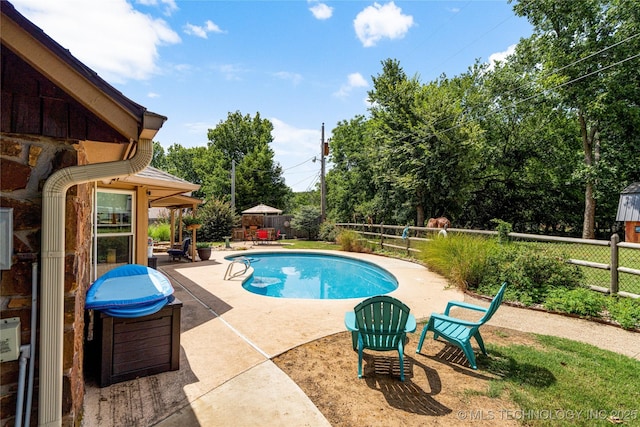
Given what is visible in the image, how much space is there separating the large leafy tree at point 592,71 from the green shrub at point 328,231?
42.4ft

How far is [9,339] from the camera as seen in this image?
5.80 ft

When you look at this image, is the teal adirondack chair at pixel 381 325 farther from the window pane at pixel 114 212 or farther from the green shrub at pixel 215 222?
the green shrub at pixel 215 222

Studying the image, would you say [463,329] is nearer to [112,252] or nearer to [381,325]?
[381,325]

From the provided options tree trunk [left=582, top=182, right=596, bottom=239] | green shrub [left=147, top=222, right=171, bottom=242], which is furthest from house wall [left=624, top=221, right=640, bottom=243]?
green shrub [left=147, top=222, right=171, bottom=242]

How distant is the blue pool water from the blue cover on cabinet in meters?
4.78

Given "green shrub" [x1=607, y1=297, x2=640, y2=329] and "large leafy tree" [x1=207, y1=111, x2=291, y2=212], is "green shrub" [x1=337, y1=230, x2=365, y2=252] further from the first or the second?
"large leafy tree" [x1=207, y1=111, x2=291, y2=212]

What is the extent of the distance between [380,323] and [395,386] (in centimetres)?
61

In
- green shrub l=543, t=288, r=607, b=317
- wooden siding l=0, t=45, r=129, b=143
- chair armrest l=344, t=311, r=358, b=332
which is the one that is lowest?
green shrub l=543, t=288, r=607, b=317

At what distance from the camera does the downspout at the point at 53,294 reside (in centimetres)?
184

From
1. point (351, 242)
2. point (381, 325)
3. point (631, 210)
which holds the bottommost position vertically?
point (351, 242)

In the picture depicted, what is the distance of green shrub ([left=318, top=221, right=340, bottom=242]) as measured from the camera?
680 inches

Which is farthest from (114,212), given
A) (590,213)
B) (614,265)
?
(590,213)

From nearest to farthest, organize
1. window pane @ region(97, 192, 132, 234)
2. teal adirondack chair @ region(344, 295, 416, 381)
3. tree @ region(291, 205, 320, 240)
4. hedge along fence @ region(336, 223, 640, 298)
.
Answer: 1. teal adirondack chair @ region(344, 295, 416, 381)
2. hedge along fence @ region(336, 223, 640, 298)
3. window pane @ region(97, 192, 132, 234)
4. tree @ region(291, 205, 320, 240)

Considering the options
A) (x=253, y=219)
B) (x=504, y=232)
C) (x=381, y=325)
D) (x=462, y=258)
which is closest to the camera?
(x=381, y=325)
